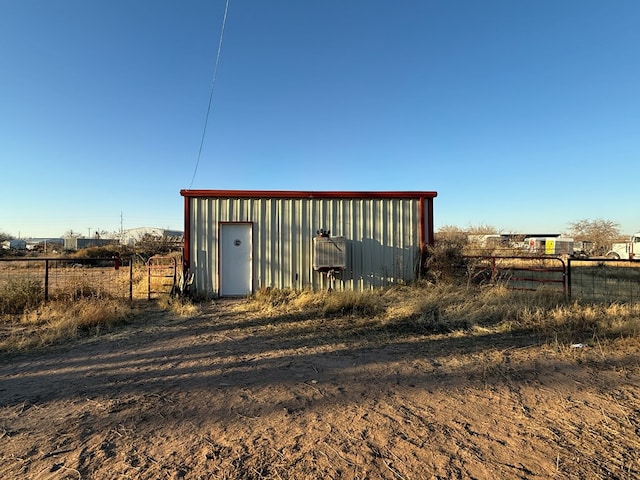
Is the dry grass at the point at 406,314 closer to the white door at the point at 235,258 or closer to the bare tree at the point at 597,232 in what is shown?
the white door at the point at 235,258

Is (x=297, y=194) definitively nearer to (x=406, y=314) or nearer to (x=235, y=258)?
(x=235, y=258)

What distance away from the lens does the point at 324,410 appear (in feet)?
10.5

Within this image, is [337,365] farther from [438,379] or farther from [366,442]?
[366,442]

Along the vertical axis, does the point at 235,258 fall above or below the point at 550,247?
above

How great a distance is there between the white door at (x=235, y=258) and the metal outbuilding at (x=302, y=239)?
0.09 ft

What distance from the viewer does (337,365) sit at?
176 inches

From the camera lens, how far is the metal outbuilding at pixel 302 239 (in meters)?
9.94

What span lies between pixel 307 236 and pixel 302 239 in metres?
0.17

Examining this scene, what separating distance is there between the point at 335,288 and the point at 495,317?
4.67 meters

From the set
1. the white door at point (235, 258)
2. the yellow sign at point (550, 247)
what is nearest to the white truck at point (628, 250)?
the yellow sign at point (550, 247)

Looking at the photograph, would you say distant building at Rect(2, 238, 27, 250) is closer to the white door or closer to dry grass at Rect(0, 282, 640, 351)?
the white door

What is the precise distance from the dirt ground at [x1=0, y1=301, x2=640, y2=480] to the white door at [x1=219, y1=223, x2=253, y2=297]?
182 inches

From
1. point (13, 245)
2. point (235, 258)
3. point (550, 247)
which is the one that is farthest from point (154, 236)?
point (13, 245)

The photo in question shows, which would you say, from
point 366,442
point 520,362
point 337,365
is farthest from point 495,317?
point 366,442
